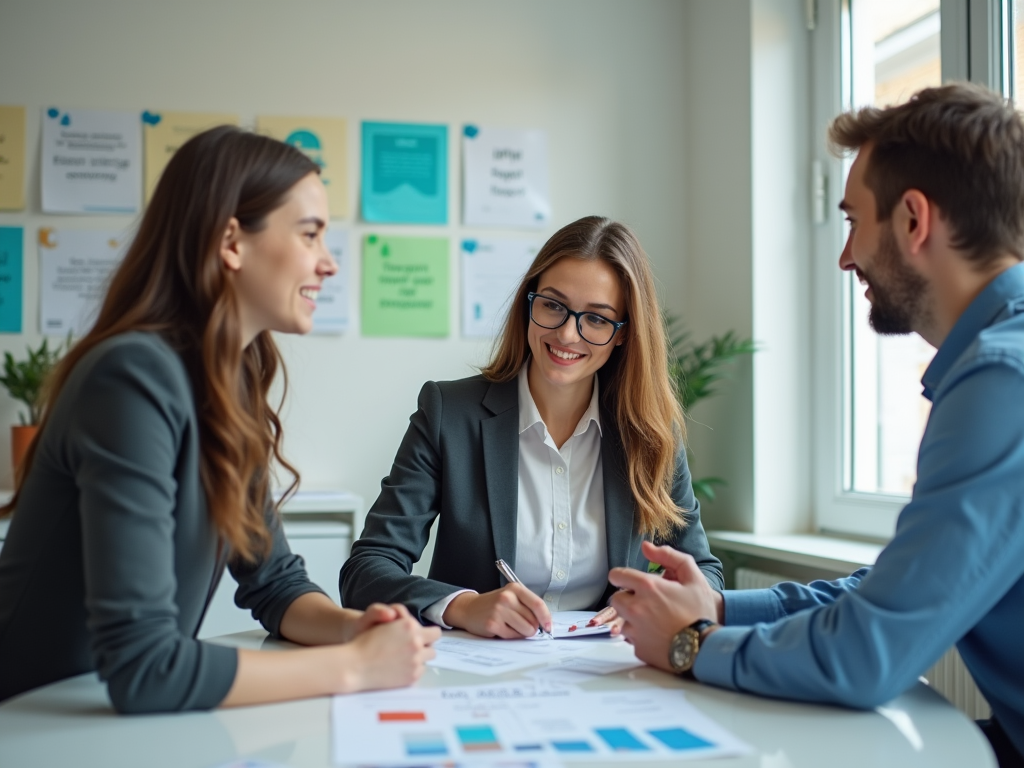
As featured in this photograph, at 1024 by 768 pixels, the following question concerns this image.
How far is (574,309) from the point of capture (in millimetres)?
2010

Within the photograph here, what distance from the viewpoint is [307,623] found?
1451 millimetres

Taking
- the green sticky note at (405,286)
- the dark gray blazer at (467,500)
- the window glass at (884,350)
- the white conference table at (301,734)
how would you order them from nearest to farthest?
the white conference table at (301,734)
the dark gray blazer at (467,500)
the window glass at (884,350)
the green sticky note at (405,286)

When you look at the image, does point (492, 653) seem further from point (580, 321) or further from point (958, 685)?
point (958, 685)

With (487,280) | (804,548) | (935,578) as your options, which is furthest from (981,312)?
(487,280)

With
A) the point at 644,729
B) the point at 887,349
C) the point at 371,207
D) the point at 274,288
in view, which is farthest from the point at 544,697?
the point at 371,207

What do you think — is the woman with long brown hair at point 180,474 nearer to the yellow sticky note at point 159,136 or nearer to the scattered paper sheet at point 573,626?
the scattered paper sheet at point 573,626

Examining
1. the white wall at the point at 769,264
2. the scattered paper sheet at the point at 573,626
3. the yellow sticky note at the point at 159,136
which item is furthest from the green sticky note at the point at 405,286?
the scattered paper sheet at the point at 573,626

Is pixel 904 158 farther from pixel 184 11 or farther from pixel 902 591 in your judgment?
pixel 184 11

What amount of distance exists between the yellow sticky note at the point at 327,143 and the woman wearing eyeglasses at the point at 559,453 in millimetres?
1367

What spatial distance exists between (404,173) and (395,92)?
0.91 feet

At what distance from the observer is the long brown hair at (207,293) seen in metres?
1.25

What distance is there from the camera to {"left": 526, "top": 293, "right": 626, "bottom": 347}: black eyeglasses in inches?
78.9

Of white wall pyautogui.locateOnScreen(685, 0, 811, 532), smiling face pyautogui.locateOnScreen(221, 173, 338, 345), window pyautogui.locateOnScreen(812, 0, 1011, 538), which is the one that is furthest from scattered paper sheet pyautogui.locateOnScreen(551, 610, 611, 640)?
white wall pyautogui.locateOnScreen(685, 0, 811, 532)

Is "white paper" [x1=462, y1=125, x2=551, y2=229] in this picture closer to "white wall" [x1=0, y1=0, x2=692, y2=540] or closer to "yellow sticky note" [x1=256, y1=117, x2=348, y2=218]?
"white wall" [x1=0, y1=0, x2=692, y2=540]
